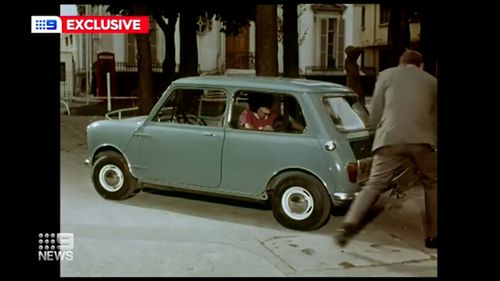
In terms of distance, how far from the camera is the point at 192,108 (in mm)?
6633

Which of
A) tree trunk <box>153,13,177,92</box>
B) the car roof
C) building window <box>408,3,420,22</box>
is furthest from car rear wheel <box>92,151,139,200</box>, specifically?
tree trunk <box>153,13,177,92</box>

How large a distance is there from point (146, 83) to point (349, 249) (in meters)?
7.58

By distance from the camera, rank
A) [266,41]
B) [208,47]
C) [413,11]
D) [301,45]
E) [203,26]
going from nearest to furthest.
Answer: [266,41], [413,11], [208,47], [301,45], [203,26]

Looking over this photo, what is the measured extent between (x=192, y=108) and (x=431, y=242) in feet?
9.53

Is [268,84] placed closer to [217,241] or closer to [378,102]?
[378,102]

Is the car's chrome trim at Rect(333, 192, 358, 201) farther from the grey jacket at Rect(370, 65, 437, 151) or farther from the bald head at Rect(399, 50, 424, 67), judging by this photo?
the bald head at Rect(399, 50, 424, 67)

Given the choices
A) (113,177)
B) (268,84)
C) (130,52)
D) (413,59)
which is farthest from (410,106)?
(130,52)

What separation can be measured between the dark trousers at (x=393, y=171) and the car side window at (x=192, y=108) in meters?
1.94

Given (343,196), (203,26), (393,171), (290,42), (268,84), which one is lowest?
(343,196)

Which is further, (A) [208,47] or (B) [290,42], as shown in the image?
(A) [208,47]

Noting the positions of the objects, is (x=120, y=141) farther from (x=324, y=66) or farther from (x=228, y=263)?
(x=324, y=66)
